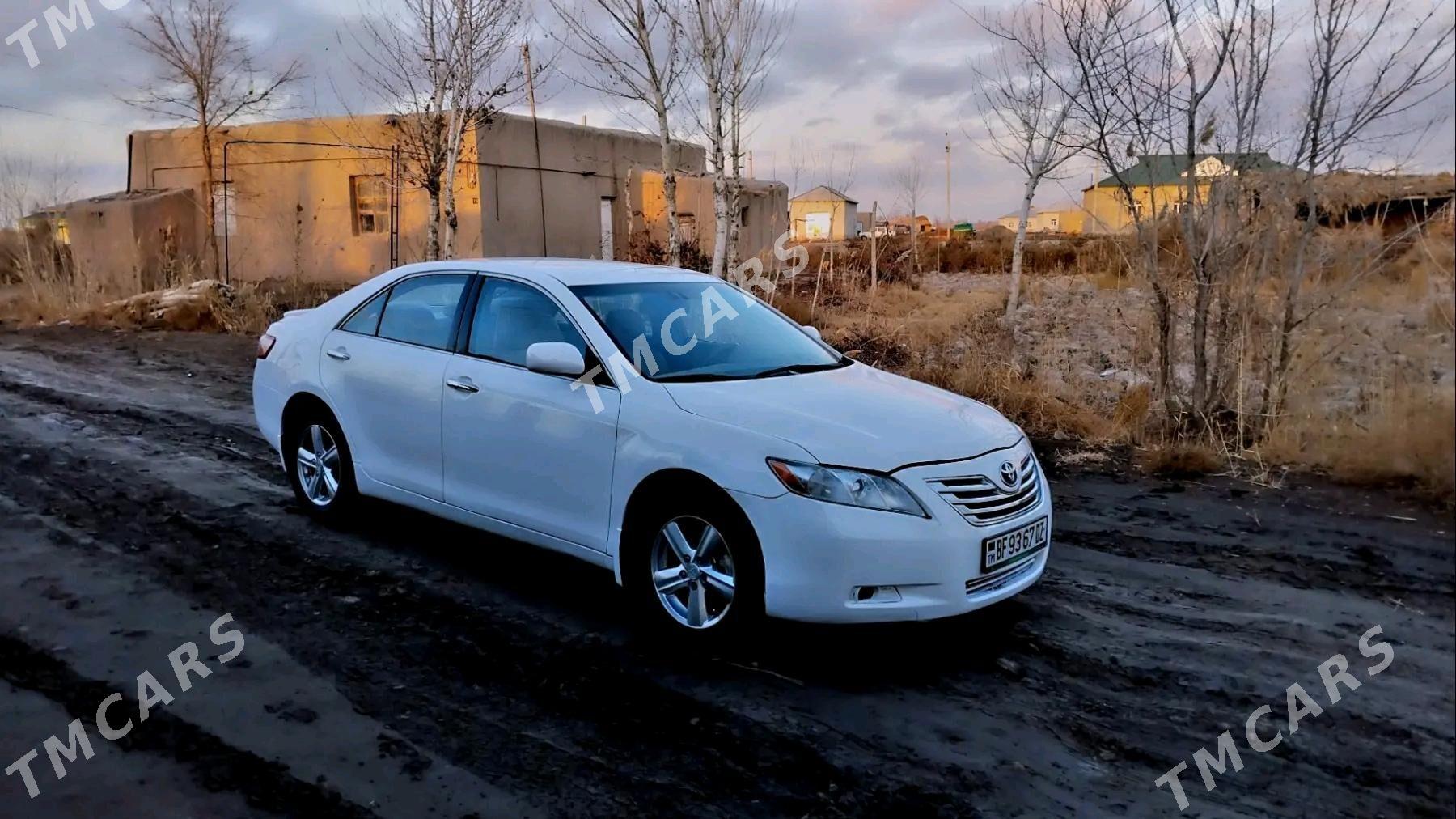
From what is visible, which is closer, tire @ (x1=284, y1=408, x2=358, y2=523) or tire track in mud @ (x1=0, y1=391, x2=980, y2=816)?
tire track in mud @ (x1=0, y1=391, x2=980, y2=816)

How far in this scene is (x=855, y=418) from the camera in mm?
4199

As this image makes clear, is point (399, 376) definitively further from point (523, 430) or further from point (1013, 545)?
point (1013, 545)

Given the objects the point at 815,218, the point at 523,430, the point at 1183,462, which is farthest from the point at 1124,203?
the point at 815,218

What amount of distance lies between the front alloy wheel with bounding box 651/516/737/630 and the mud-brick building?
18.4 m

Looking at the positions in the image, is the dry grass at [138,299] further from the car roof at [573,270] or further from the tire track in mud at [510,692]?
the tire track in mud at [510,692]

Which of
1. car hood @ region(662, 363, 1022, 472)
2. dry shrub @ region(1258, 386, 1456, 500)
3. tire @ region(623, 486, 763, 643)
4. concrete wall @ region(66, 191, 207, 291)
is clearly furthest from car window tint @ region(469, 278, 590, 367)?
concrete wall @ region(66, 191, 207, 291)

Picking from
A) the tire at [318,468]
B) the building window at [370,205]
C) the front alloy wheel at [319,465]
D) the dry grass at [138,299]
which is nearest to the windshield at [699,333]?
the tire at [318,468]

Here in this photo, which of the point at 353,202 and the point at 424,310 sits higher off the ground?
the point at 353,202

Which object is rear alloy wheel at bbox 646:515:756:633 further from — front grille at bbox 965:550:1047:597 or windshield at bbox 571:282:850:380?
front grille at bbox 965:550:1047:597

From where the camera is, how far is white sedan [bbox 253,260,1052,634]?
388 centimetres

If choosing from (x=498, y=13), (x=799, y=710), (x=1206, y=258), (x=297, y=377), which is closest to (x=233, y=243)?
(x=498, y=13)

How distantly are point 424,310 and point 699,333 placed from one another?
1.59 m

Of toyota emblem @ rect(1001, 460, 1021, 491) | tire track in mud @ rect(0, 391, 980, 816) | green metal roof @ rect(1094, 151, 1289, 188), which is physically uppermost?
green metal roof @ rect(1094, 151, 1289, 188)

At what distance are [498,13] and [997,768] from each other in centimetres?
1501
